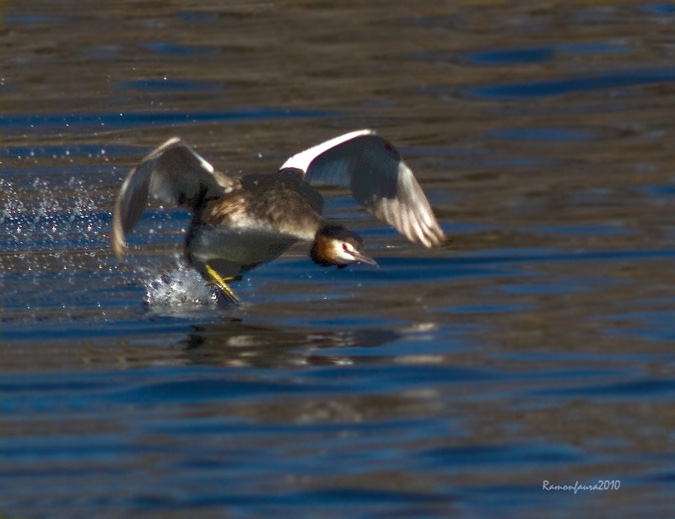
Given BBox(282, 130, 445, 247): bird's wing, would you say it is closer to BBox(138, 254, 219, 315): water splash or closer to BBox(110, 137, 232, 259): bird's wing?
BBox(110, 137, 232, 259): bird's wing

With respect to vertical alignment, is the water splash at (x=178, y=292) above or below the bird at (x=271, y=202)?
below

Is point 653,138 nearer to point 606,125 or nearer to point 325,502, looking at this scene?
point 606,125

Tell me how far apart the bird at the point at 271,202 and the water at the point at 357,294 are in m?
→ 0.35

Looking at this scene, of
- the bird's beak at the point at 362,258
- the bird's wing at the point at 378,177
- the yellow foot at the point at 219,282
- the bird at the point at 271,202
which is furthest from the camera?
the bird's wing at the point at 378,177

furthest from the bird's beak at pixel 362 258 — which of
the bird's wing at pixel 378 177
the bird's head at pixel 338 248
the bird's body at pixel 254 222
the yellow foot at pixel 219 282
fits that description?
the yellow foot at pixel 219 282

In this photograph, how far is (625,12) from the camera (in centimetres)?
1705

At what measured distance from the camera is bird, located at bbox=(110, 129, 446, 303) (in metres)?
7.75

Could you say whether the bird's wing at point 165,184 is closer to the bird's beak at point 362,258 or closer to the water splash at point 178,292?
the water splash at point 178,292

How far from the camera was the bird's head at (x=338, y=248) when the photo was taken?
7.66m

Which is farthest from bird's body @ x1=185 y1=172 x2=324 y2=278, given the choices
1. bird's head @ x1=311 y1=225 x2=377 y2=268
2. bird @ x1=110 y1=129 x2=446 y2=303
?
bird's head @ x1=311 y1=225 x2=377 y2=268

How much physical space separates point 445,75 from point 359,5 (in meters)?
3.27

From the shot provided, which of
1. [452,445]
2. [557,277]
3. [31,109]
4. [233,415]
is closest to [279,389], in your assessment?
[233,415]

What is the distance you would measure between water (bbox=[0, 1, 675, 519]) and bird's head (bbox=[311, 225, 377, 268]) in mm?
381

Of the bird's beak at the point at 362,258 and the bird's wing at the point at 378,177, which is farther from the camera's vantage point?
the bird's wing at the point at 378,177
